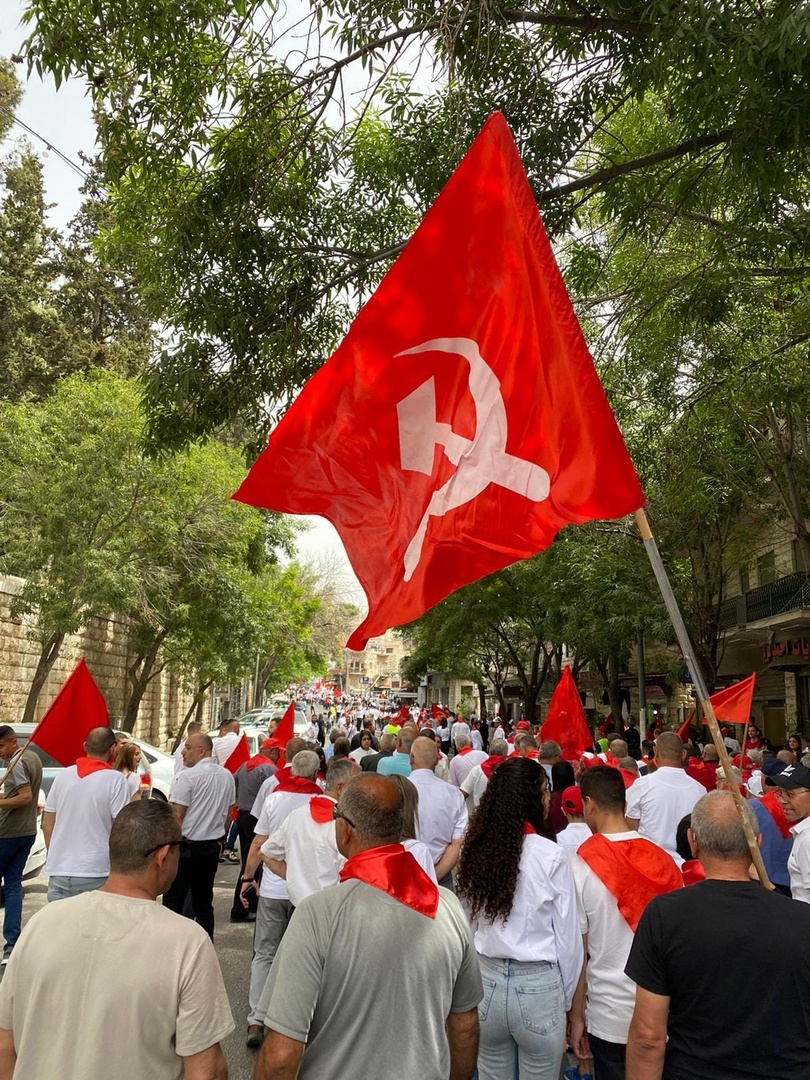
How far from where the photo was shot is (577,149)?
764 cm

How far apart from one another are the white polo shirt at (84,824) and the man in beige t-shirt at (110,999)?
354 centimetres

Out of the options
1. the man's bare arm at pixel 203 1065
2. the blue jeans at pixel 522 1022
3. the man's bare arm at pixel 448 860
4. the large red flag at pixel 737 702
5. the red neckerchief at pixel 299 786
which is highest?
the large red flag at pixel 737 702

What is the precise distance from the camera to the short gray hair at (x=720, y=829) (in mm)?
3021

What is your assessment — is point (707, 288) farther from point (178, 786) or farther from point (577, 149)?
point (178, 786)

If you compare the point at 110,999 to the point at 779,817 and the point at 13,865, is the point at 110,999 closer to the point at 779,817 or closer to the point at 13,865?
the point at 779,817

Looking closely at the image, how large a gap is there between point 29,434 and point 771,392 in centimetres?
1446

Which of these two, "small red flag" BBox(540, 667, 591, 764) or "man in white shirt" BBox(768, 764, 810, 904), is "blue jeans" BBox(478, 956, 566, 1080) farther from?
"small red flag" BBox(540, 667, 591, 764)

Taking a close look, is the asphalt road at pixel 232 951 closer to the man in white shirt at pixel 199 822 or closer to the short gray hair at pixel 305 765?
the man in white shirt at pixel 199 822

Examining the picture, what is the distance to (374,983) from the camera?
8.84 ft

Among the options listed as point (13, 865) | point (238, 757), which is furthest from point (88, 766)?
point (238, 757)

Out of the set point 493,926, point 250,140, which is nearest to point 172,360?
point 250,140

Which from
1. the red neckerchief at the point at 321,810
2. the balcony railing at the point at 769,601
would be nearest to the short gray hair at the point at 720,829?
the red neckerchief at the point at 321,810

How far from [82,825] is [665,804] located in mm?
3803

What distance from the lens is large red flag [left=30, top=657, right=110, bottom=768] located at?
7.61m
